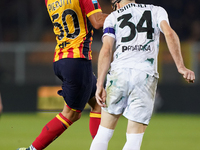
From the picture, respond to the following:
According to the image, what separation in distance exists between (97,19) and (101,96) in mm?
1070

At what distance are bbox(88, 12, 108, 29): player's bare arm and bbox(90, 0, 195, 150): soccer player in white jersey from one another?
0.65m

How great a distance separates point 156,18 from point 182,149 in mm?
2663

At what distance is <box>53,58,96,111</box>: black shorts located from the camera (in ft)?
15.0

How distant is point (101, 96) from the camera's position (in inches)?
142

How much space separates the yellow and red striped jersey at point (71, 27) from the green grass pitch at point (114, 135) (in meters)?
1.72

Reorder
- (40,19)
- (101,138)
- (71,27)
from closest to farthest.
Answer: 1. (101,138)
2. (71,27)
3. (40,19)

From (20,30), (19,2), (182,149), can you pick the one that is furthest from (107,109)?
(19,2)

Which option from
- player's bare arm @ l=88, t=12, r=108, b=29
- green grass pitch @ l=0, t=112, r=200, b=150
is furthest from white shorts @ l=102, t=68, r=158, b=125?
green grass pitch @ l=0, t=112, r=200, b=150

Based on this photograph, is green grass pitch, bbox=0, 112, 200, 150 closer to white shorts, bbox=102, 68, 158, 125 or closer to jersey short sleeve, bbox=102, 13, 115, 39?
white shorts, bbox=102, 68, 158, 125

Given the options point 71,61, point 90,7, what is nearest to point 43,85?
point 71,61

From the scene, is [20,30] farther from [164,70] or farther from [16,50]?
[164,70]

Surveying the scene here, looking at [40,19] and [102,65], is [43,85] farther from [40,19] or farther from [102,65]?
[102,65]

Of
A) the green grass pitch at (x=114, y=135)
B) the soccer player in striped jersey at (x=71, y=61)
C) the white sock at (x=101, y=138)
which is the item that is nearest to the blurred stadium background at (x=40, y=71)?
the green grass pitch at (x=114, y=135)

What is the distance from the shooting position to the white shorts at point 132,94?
3.55 meters
